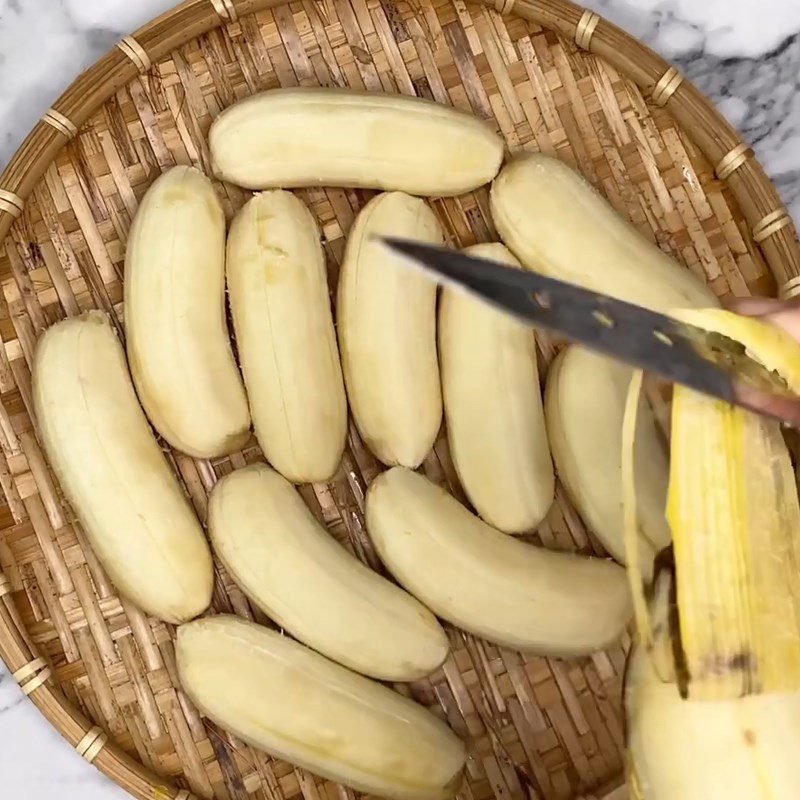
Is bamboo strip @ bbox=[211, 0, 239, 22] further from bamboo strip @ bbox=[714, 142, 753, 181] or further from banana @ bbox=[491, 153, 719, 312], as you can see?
bamboo strip @ bbox=[714, 142, 753, 181]

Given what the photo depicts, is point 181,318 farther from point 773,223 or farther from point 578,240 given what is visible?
point 773,223

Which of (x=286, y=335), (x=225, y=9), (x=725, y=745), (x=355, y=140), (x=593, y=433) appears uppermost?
(x=225, y=9)

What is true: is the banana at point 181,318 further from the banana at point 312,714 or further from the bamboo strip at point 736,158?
the bamboo strip at point 736,158

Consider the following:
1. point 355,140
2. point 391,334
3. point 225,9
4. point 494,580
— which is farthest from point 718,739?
point 225,9

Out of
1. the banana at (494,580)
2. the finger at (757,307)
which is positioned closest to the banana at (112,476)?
the banana at (494,580)

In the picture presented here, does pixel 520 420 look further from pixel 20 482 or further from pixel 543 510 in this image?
pixel 20 482

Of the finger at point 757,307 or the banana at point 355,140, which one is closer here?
the finger at point 757,307

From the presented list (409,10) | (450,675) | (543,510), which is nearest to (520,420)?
(543,510)
